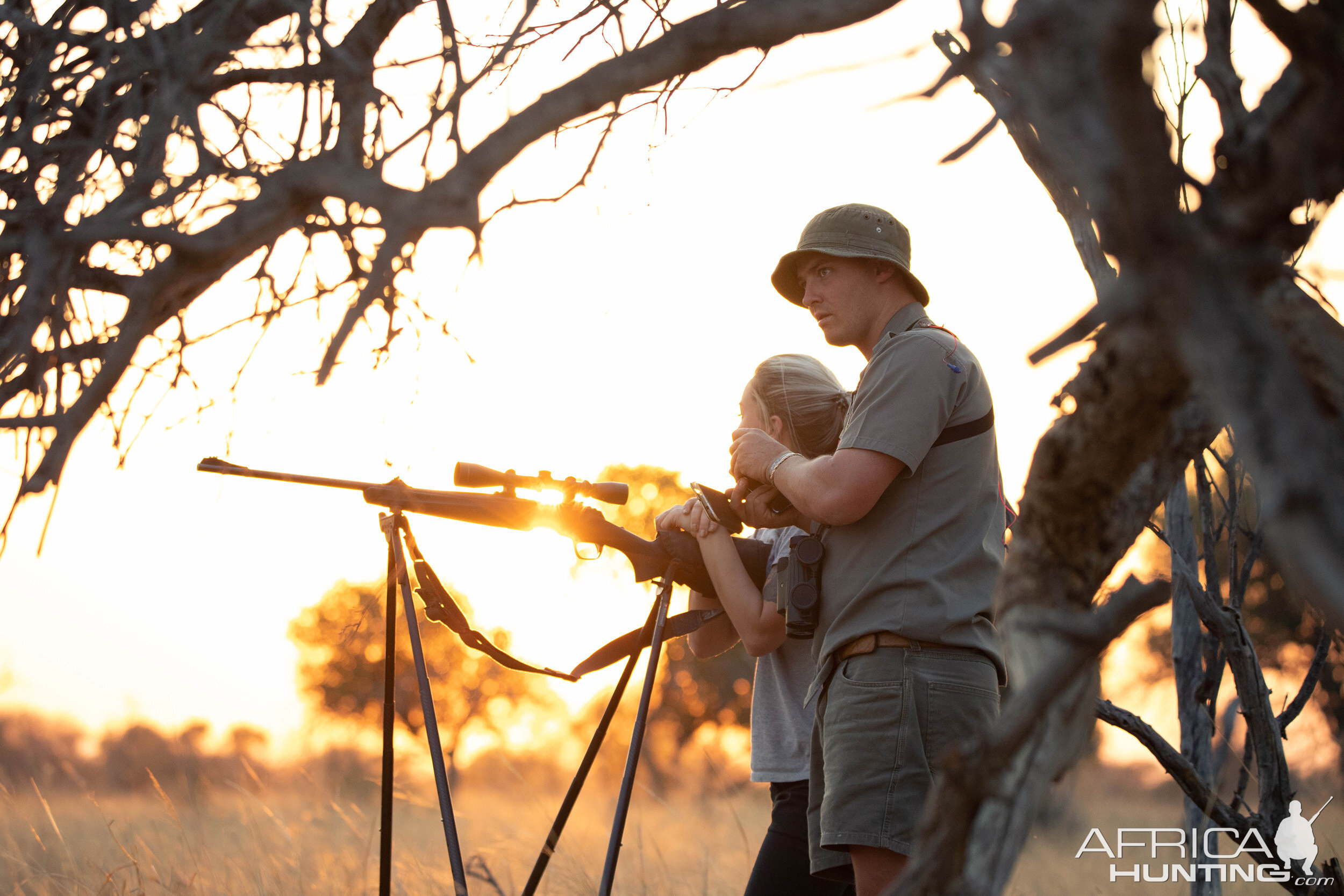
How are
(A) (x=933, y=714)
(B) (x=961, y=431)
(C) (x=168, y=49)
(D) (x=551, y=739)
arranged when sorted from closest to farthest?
(C) (x=168, y=49) → (A) (x=933, y=714) → (B) (x=961, y=431) → (D) (x=551, y=739)

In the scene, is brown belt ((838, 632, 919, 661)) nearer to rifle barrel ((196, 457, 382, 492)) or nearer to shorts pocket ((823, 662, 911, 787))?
shorts pocket ((823, 662, 911, 787))

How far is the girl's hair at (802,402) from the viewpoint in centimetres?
279

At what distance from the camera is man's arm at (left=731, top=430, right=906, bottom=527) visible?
7.17 feet

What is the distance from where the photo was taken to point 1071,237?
9.64 ft

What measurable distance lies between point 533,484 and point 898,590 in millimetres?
1281

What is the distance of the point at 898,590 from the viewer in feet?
7.22

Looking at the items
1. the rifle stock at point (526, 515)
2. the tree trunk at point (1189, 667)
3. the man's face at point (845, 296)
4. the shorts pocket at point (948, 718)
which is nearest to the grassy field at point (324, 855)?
the tree trunk at point (1189, 667)

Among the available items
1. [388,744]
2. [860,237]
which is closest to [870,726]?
[860,237]

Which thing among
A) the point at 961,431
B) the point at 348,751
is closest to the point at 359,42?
the point at 961,431

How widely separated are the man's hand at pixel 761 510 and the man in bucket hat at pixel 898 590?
0.22 meters

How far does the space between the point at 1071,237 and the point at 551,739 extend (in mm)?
25617

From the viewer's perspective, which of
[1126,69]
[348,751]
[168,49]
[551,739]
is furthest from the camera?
[551,739]

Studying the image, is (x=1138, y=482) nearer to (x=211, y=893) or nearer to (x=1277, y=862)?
(x=1277, y=862)

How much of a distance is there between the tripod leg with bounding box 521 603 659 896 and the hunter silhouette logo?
1781 millimetres
